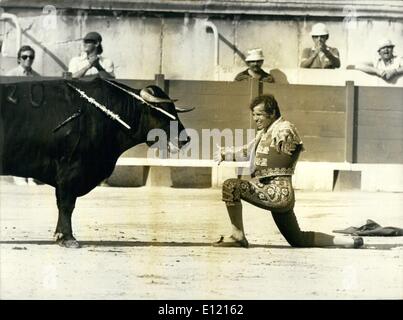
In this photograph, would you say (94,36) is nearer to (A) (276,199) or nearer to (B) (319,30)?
(B) (319,30)

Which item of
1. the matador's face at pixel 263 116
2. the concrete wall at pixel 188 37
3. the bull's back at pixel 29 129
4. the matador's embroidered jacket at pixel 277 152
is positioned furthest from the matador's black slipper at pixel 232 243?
the concrete wall at pixel 188 37

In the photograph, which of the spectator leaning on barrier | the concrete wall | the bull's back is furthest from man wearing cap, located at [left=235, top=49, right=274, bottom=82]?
the bull's back

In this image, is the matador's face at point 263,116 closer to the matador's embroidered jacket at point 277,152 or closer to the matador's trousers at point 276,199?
the matador's embroidered jacket at point 277,152

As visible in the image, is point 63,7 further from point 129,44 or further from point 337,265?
point 337,265

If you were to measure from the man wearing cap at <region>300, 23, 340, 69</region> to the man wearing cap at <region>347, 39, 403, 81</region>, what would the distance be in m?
0.22

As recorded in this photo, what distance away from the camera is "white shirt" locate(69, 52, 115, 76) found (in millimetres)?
8828

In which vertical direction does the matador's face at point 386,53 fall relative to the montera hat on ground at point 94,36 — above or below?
below

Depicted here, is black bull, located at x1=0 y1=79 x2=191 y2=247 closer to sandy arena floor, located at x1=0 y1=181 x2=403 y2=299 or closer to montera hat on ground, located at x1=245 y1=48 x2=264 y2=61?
sandy arena floor, located at x1=0 y1=181 x2=403 y2=299

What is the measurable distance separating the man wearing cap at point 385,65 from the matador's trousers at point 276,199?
3.26 metres

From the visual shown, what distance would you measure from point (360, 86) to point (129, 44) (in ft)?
6.09

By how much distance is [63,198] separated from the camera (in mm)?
6406

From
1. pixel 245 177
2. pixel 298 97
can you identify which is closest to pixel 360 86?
pixel 298 97

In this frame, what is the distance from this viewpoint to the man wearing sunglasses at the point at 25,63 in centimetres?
888

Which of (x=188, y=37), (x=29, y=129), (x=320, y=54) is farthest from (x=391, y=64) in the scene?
(x=29, y=129)
